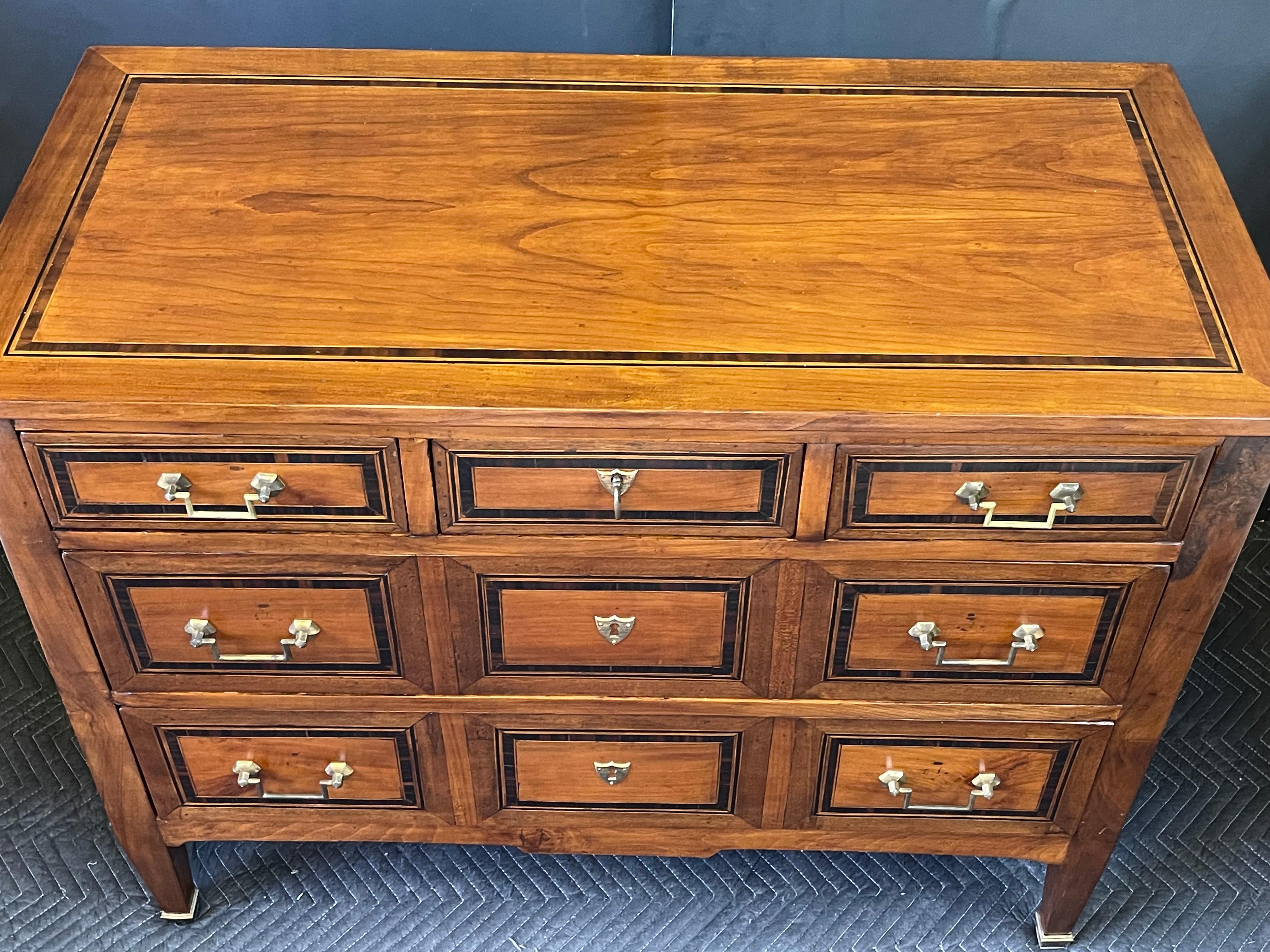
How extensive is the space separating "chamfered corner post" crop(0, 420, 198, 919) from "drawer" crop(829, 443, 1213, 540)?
0.57 metres

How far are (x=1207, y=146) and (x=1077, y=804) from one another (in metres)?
0.56

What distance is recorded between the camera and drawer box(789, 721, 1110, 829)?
1.13 metres

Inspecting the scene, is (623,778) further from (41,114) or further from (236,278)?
(41,114)

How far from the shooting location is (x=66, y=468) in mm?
944

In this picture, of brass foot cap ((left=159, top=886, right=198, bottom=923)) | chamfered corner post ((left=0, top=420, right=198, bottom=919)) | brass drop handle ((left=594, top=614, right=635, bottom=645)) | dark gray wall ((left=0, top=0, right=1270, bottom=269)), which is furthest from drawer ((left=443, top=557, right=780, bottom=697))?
dark gray wall ((left=0, top=0, right=1270, bottom=269))

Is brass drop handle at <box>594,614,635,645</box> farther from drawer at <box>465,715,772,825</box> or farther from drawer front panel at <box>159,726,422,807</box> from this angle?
drawer front panel at <box>159,726,422,807</box>

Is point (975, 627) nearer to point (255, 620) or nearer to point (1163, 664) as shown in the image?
point (1163, 664)

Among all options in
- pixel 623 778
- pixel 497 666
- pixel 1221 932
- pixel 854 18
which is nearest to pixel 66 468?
pixel 497 666

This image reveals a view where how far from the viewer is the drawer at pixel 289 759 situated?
3.72 ft

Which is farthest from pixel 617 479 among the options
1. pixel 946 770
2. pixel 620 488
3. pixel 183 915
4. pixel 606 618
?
pixel 183 915

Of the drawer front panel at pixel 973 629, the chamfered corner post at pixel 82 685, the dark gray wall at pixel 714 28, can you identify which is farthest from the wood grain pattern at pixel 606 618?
the dark gray wall at pixel 714 28

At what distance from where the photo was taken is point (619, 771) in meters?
1.17

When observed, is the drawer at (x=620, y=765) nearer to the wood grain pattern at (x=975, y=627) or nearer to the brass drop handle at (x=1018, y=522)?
the wood grain pattern at (x=975, y=627)

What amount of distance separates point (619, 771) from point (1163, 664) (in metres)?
0.45
